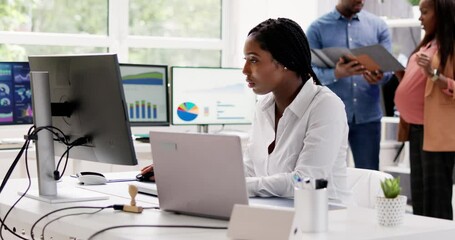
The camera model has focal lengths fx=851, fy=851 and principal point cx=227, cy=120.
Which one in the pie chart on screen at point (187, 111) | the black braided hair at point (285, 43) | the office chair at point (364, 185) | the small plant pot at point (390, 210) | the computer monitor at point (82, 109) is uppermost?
the black braided hair at point (285, 43)

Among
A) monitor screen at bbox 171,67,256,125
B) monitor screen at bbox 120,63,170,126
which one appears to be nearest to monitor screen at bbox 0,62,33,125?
monitor screen at bbox 120,63,170,126

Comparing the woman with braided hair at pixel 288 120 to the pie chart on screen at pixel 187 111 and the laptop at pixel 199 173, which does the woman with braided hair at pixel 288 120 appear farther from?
the pie chart on screen at pixel 187 111

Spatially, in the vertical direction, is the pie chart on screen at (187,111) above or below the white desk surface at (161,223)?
below

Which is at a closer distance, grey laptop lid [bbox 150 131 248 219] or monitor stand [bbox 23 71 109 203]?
grey laptop lid [bbox 150 131 248 219]

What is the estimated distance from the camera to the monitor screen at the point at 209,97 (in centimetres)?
500

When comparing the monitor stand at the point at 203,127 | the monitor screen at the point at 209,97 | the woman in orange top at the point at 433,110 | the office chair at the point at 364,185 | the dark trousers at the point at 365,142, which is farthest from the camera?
the monitor stand at the point at 203,127

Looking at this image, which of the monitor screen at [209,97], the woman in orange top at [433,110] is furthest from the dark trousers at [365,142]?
the monitor screen at [209,97]

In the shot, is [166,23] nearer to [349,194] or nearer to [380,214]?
[349,194]

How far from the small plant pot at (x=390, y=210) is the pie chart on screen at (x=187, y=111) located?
120 inches

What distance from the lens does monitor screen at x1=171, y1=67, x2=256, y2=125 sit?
4996 mm

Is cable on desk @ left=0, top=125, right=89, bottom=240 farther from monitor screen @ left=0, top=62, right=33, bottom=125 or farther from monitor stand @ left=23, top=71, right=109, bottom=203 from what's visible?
monitor screen @ left=0, top=62, right=33, bottom=125

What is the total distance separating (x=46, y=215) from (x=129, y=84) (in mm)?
2527

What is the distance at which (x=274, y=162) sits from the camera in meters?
2.71

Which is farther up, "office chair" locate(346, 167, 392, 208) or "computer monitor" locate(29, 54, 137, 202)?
"computer monitor" locate(29, 54, 137, 202)
